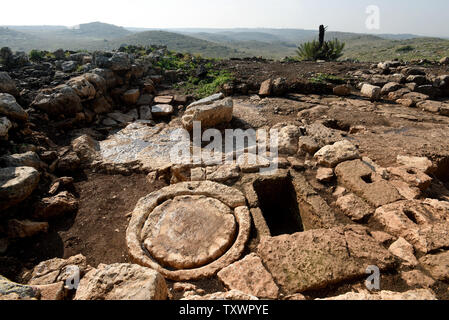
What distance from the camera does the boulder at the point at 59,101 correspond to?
550 centimetres

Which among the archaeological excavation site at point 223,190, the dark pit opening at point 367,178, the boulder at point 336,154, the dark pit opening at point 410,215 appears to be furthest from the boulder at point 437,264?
the boulder at point 336,154

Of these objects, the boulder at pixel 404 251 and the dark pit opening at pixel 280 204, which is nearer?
the boulder at pixel 404 251

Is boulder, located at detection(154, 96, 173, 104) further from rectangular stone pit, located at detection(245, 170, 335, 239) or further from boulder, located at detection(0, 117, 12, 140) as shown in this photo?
rectangular stone pit, located at detection(245, 170, 335, 239)

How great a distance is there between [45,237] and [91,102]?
409 centimetres

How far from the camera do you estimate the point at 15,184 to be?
3.32 m

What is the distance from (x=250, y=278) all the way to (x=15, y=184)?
3.27 meters

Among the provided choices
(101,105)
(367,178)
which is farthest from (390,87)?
(101,105)

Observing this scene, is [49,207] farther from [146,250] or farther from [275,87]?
[275,87]

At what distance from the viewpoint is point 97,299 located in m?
2.04

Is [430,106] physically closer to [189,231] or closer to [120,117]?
[189,231]

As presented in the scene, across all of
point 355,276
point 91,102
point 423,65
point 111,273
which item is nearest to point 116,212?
point 111,273

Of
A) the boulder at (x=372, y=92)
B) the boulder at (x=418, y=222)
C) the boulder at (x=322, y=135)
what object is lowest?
the boulder at (x=418, y=222)

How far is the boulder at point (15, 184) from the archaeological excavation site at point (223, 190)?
23 millimetres

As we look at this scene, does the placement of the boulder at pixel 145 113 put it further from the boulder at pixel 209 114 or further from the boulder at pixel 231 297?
the boulder at pixel 231 297
